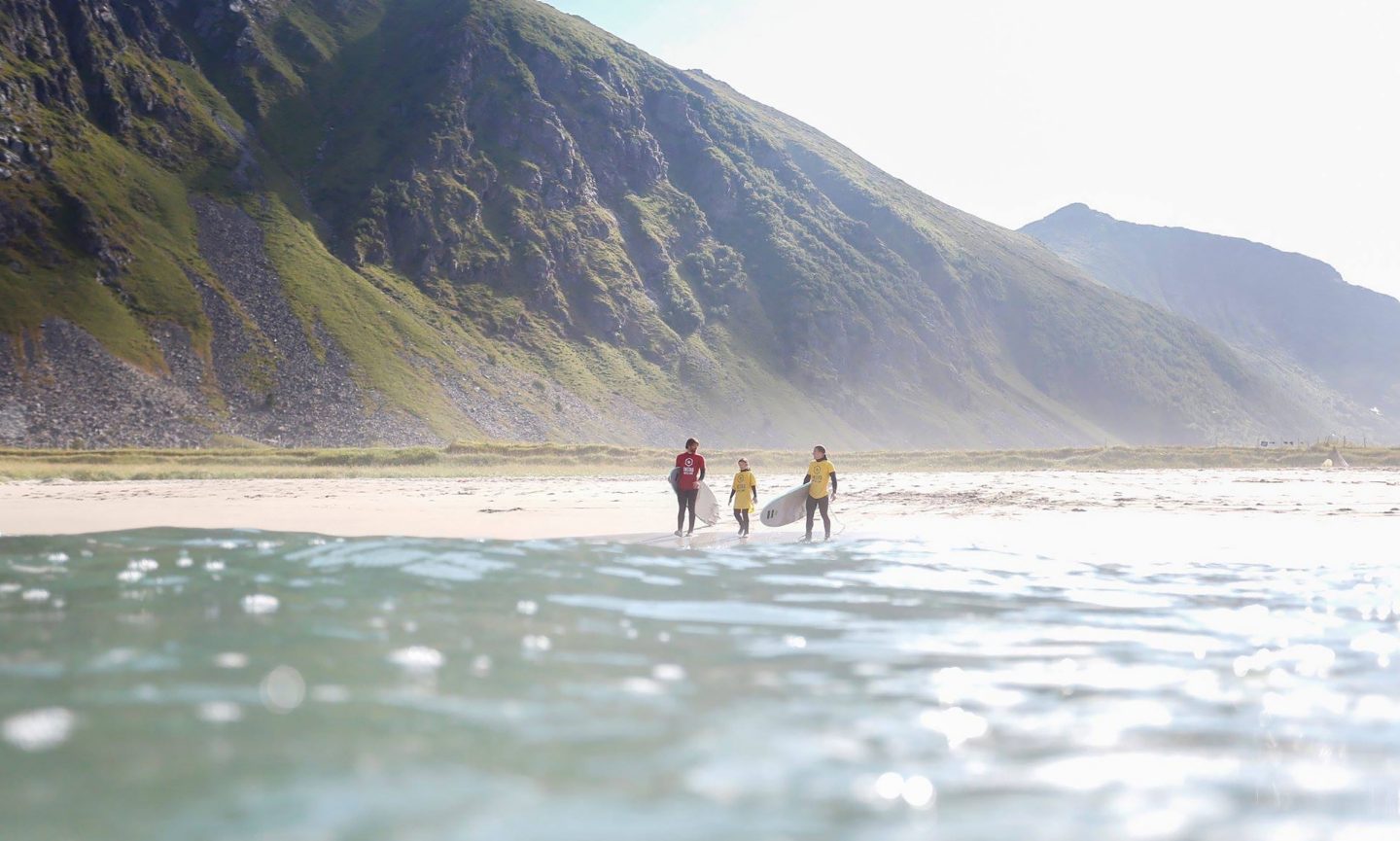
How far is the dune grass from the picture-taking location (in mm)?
55406

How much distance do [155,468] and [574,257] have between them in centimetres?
12114

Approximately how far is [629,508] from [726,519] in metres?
4.53

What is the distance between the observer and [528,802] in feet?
19.2

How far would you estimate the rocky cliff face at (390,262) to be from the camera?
114 metres

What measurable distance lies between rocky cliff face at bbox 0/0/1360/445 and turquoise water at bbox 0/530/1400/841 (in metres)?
98.6

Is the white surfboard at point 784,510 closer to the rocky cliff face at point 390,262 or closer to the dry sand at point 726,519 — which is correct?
the dry sand at point 726,519

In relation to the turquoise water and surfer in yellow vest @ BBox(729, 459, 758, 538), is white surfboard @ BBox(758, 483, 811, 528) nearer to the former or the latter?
surfer in yellow vest @ BBox(729, 459, 758, 538)

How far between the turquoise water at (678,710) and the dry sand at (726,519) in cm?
892

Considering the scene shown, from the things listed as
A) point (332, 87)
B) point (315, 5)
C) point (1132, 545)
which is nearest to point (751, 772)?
point (1132, 545)

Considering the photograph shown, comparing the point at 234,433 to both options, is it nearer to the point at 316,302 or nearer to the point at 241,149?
the point at 316,302

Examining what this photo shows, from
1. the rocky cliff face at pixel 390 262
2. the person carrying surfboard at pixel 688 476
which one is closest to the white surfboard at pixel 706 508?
the person carrying surfboard at pixel 688 476

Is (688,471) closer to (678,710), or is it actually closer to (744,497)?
(744,497)

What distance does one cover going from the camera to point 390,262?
155000 millimetres

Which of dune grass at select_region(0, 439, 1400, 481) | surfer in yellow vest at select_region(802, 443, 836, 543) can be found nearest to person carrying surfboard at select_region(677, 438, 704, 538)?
surfer in yellow vest at select_region(802, 443, 836, 543)
